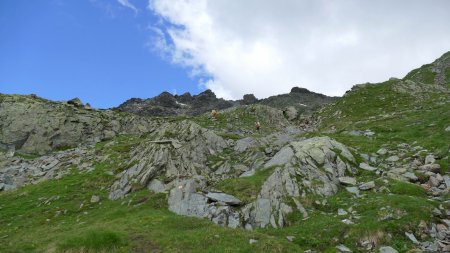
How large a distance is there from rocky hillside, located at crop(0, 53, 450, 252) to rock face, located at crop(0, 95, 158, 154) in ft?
30.9

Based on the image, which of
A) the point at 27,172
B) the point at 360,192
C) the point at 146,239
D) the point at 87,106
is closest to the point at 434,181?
the point at 360,192

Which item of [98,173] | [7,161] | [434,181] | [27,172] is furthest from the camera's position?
[7,161]

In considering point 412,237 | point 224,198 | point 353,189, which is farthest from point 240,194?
point 412,237

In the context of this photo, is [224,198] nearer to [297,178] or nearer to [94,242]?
[297,178]

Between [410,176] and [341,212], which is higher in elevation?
[410,176]

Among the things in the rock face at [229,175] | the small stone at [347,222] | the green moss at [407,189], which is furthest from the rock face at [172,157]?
the green moss at [407,189]

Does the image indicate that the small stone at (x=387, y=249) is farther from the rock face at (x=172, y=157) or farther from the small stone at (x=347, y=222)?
the rock face at (x=172, y=157)

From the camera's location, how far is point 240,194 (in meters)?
34.1

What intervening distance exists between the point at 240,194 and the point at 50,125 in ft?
191

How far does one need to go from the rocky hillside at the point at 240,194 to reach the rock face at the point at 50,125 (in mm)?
9415

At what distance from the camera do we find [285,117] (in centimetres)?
9912

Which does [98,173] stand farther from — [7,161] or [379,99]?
[379,99]

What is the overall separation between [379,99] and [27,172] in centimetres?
7128

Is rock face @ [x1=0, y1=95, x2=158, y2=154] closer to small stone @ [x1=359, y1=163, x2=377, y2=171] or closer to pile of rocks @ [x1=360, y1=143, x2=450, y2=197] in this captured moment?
small stone @ [x1=359, y1=163, x2=377, y2=171]
